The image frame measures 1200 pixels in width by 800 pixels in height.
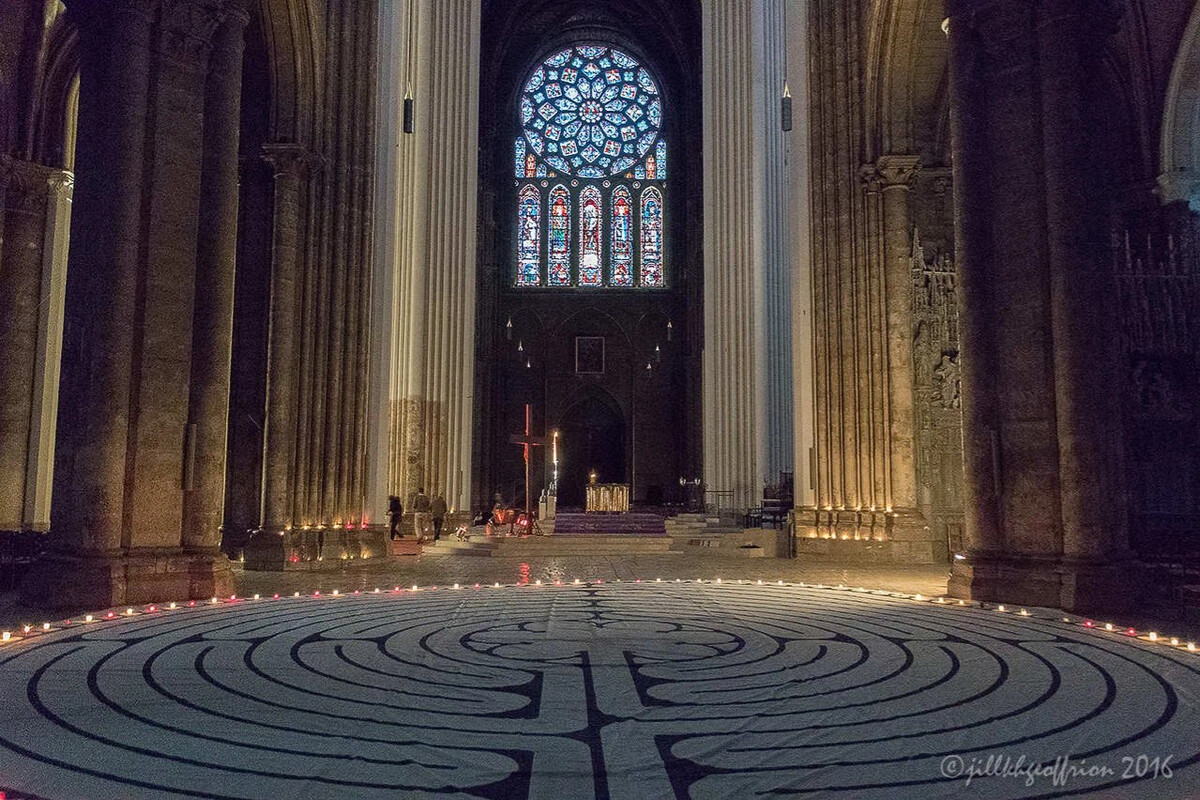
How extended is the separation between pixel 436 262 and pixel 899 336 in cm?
1184

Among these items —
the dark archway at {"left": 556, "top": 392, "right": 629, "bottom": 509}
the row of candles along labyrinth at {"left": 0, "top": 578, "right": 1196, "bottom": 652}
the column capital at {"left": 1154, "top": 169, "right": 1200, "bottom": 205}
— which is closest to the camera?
the row of candles along labyrinth at {"left": 0, "top": 578, "right": 1196, "bottom": 652}

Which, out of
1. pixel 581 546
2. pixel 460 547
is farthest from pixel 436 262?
pixel 581 546

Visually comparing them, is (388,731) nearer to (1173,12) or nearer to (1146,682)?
(1146,682)

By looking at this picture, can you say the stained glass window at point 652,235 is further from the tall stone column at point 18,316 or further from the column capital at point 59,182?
the tall stone column at point 18,316

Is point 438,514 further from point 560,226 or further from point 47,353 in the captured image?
point 560,226

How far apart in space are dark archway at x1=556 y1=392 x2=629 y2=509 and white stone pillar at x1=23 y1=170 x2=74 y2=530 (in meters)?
23.7

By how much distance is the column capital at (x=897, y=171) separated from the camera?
15281 mm

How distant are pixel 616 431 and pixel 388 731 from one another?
34112 mm

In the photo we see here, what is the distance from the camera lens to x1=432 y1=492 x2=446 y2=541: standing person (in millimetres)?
19438

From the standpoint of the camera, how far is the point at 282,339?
13.0m

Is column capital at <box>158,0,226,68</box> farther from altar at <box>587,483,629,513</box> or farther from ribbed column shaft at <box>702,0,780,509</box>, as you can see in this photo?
altar at <box>587,483,629,513</box>

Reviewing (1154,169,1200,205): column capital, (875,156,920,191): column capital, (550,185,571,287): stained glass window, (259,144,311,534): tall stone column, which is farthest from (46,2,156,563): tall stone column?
(550,185,571,287): stained glass window

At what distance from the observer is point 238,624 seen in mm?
6801

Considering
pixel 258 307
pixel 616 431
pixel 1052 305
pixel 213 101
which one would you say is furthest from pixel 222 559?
pixel 616 431
